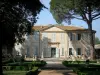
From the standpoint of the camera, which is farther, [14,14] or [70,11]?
[70,11]

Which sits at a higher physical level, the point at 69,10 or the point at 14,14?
the point at 69,10

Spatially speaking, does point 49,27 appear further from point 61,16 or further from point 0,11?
point 0,11

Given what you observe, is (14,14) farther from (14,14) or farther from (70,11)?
(70,11)

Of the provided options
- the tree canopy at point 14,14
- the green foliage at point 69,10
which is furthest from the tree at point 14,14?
the green foliage at point 69,10

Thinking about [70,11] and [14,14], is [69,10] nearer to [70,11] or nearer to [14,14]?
[70,11]

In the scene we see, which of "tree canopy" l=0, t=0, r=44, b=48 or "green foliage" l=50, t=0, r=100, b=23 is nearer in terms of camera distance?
"tree canopy" l=0, t=0, r=44, b=48

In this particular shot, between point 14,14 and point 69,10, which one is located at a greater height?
point 69,10

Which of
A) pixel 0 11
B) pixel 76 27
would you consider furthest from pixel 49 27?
pixel 0 11

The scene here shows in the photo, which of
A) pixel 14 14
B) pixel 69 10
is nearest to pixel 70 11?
pixel 69 10

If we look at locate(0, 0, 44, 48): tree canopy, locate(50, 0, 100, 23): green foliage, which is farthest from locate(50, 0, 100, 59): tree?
locate(0, 0, 44, 48): tree canopy

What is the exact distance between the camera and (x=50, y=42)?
63000mm

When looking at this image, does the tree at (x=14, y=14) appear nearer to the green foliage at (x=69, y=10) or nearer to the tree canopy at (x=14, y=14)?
the tree canopy at (x=14, y=14)

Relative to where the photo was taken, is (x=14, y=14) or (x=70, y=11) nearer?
(x=14, y=14)

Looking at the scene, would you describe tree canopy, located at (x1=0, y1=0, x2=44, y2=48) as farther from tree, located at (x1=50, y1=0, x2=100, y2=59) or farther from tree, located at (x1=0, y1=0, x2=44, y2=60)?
tree, located at (x1=50, y1=0, x2=100, y2=59)
